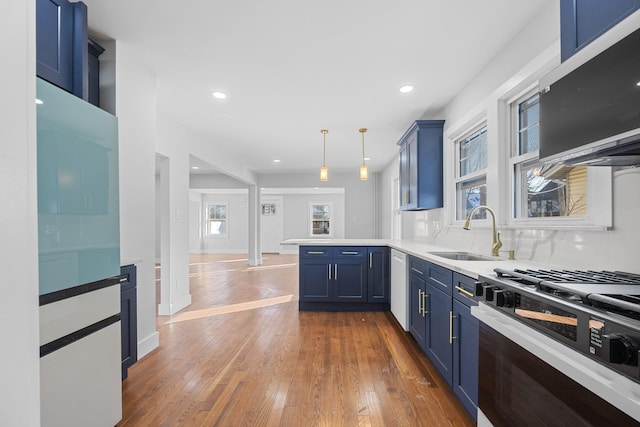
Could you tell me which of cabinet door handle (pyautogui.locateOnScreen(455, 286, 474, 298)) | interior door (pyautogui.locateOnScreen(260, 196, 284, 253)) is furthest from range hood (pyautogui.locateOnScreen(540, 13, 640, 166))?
interior door (pyautogui.locateOnScreen(260, 196, 284, 253))

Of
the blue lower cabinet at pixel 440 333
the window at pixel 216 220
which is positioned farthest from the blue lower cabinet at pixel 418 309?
the window at pixel 216 220

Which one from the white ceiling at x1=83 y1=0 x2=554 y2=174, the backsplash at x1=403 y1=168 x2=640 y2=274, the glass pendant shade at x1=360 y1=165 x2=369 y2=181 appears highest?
the white ceiling at x1=83 y1=0 x2=554 y2=174

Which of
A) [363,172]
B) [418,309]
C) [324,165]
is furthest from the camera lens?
[324,165]

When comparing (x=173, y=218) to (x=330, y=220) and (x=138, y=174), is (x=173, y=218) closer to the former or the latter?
(x=138, y=174)

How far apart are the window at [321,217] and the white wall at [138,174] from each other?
805 centimetres

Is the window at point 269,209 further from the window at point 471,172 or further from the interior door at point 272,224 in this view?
the window at point 471,172

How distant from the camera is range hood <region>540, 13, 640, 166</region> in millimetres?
883

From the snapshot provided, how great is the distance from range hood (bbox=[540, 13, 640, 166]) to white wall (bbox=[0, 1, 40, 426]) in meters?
1.75

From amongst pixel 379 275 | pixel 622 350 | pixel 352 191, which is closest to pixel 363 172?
pixel 379 275

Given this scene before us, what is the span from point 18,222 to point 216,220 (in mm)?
10345

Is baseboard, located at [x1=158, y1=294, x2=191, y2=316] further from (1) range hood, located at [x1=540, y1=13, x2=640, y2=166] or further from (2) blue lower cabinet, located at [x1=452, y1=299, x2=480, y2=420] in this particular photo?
(1) range hood, located at [x1=540, y1=13, x2=640, y2=166]

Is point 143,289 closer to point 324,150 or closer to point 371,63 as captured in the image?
point 371,63

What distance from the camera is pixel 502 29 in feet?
6.72

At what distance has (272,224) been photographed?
10930 mm
